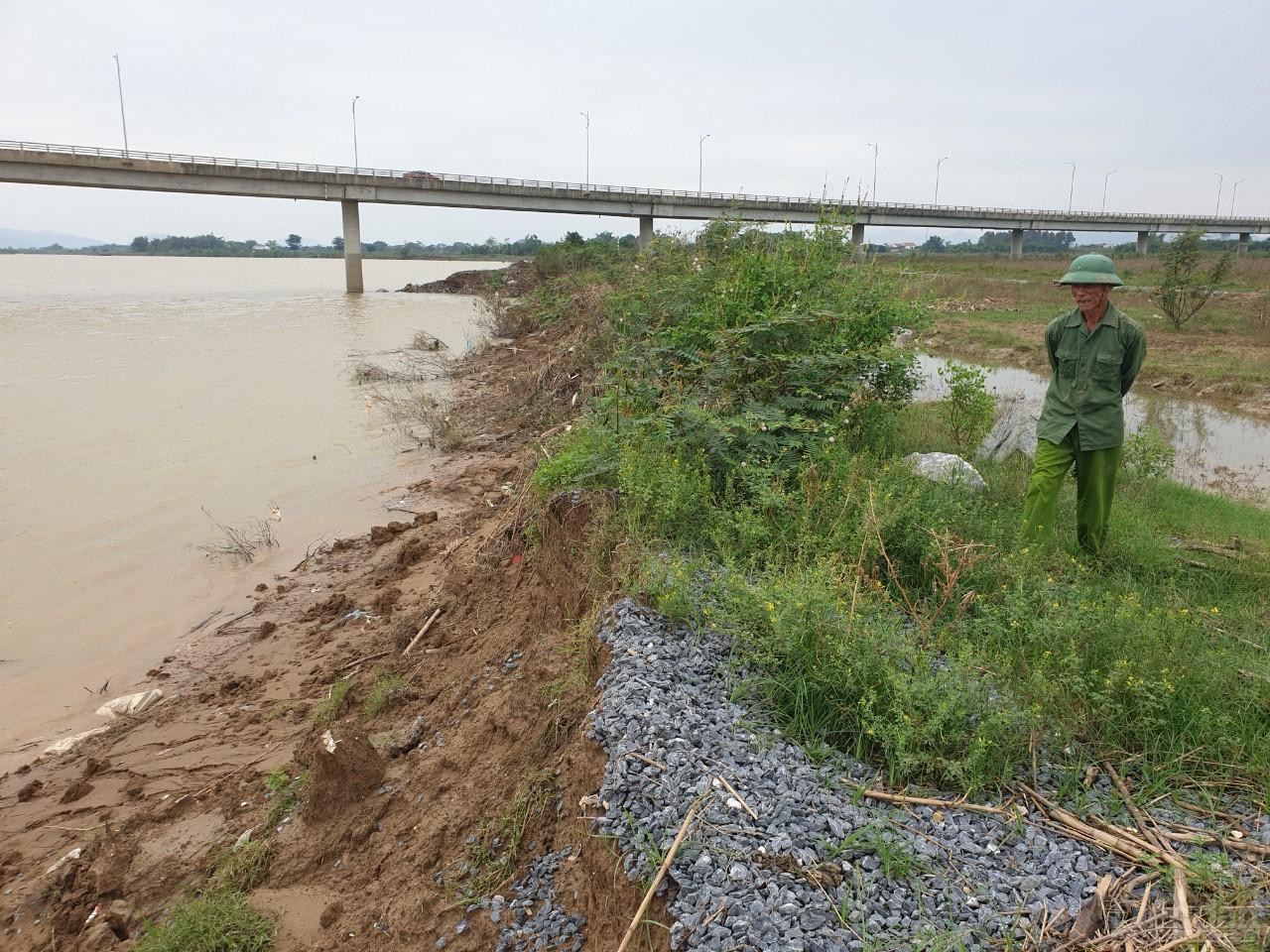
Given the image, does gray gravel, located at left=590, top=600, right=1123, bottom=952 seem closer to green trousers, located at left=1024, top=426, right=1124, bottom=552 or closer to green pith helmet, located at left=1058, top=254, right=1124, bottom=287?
green trousers, located at left=1024, top=426, right=1124, bottom=552

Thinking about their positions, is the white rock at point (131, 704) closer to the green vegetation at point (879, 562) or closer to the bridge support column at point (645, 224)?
the green vegetation at point (879, 562)

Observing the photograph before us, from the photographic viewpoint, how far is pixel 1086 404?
509 centimetres

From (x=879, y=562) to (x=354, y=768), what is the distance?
3.08 meters

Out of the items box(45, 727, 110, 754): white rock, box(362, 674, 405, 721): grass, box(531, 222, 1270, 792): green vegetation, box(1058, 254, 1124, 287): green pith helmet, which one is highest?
box(1058, 254, 1124, 287): green pith helmet

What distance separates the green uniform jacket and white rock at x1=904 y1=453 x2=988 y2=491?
980 millimetres

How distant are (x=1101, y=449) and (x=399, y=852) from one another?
4784 mm

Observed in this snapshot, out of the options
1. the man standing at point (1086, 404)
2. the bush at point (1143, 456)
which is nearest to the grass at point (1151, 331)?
the man standing at point (1086, 404)

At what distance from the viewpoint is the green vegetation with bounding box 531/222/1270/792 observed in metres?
3.08

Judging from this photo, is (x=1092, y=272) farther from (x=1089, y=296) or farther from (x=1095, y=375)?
(x=1095, y=375)

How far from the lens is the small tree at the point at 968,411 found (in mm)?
7660

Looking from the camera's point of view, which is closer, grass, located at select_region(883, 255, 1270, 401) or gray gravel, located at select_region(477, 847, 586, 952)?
gray gravel, located at select_region(477, 847, 586, 952)

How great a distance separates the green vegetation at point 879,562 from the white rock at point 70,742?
320 centimetres

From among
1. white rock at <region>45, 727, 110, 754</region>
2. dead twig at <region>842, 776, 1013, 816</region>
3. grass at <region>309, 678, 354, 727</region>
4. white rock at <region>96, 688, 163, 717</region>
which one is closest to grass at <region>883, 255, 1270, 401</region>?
dead twig at <region>842, 776, 1013, 816</region>

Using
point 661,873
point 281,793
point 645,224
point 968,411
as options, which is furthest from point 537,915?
point 645,224
